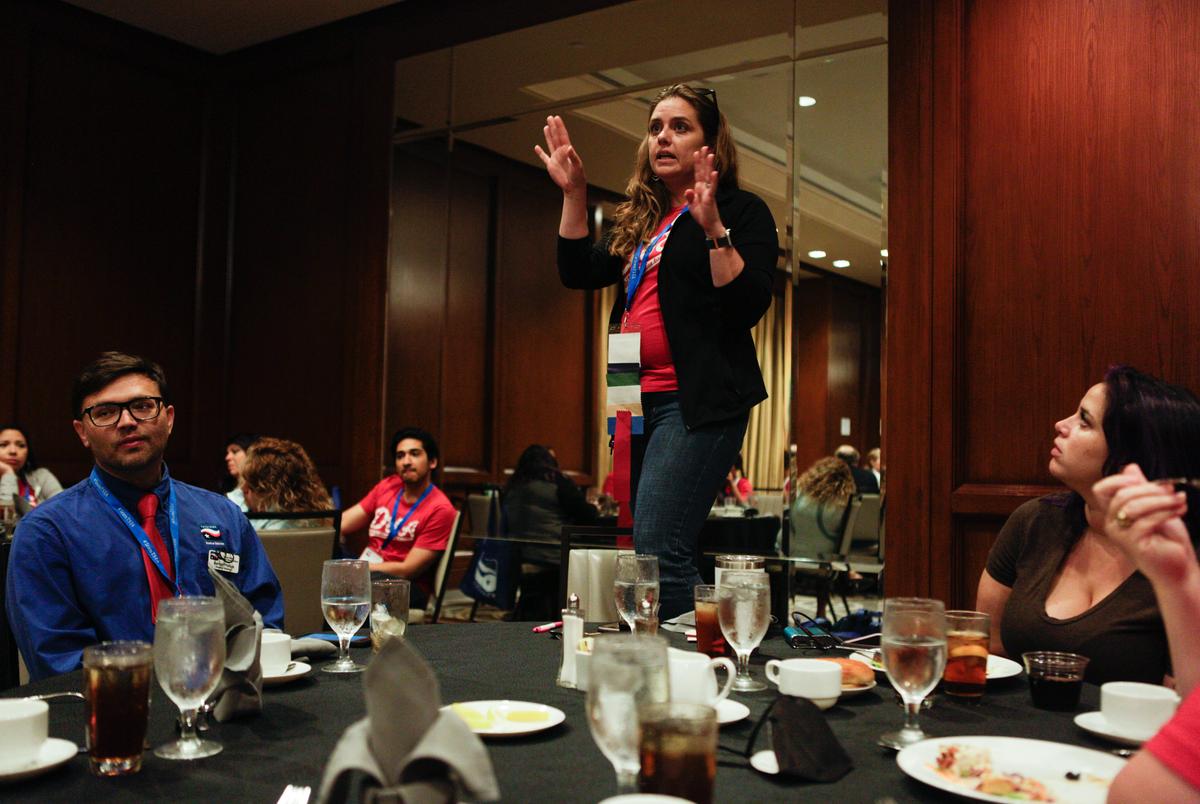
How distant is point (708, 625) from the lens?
1492 mm

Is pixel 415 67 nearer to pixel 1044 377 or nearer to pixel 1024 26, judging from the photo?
pixel 1024 26

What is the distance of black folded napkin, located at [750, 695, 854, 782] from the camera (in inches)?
38.1

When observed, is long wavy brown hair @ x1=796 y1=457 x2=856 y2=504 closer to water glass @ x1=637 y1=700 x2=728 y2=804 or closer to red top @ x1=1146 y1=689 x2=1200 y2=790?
red top @ x1=1146 y1=689 x2=1200 y2=790

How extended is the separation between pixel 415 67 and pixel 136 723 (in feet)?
17.8

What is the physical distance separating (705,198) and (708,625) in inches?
35.5

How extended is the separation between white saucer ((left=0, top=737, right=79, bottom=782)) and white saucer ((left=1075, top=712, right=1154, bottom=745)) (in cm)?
103

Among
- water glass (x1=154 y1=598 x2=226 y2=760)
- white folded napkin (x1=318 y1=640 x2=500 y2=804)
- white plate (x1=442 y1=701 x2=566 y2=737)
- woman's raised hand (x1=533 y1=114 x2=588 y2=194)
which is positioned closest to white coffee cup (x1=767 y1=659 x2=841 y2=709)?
white plate (x1=442 y1=701 x2=566 y2=737)

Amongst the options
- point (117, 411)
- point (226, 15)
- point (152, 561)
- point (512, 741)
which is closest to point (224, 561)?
point (152, 561)

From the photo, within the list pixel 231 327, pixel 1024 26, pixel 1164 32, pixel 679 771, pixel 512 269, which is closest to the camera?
pixel 679 771

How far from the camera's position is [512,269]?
8125 mm

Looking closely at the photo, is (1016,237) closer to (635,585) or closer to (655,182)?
(655,182)

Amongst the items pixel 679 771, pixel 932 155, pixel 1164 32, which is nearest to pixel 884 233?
pixel 932 155

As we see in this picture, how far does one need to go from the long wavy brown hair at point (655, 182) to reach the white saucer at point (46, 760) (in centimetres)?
168

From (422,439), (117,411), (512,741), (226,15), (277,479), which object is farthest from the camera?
(226,15)
